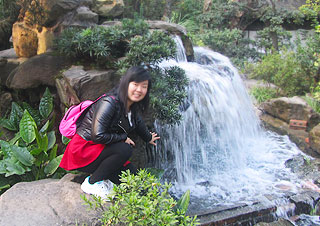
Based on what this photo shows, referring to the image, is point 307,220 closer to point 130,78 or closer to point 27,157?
point 130,78

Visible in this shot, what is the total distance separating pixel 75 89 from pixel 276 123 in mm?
5846

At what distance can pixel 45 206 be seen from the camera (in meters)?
2.54

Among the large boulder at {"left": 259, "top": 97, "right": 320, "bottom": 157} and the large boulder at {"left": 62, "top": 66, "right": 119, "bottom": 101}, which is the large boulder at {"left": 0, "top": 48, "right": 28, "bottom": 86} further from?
the large boulder at {"left": 259, "top": 97, "right": 320, "bottom": 157}

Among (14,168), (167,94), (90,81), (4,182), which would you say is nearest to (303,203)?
(167,94)

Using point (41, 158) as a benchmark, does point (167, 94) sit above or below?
above

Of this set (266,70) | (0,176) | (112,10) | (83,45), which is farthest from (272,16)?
(0,176)

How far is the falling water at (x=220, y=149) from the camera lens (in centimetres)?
465

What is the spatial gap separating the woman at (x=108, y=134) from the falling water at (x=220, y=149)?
186 centimetres

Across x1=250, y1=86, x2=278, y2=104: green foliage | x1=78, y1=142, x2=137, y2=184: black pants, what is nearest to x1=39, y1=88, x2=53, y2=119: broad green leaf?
x1=78, y1=142, x2=137, y2=184: black pants

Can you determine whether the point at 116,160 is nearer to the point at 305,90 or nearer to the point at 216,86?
the point at 216,86

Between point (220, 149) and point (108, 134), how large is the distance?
3604mm

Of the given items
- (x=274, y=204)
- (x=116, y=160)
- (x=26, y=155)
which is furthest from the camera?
(x=274, y=204)

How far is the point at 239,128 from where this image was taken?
6.55 metres

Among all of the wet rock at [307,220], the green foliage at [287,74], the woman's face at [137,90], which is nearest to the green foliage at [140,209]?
the woman's face at [137,90]
